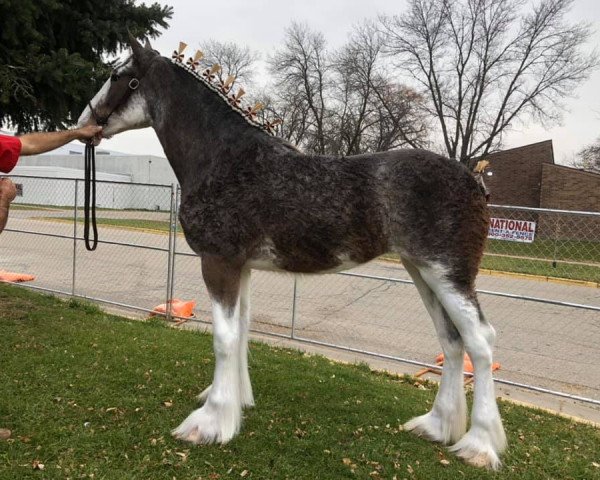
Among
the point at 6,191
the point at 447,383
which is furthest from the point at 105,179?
the point at 447,383

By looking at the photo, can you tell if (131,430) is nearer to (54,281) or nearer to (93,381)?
(93,381)

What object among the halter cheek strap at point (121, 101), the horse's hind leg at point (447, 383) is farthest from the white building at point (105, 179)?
the horse's hind leg at point (447, 383)

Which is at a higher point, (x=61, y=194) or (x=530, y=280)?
(x=61, y=194)

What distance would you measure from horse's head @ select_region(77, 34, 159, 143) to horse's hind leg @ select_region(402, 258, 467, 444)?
219 cm

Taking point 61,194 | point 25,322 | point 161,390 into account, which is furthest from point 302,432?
point 61,194

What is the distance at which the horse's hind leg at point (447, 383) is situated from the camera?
344cm

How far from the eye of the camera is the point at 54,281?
9.99 m

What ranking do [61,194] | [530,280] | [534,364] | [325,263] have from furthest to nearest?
[61,194]
[530,280]
[534,364]
[325,263]

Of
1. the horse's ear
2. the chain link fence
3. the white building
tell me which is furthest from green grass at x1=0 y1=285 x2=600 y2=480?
the white building

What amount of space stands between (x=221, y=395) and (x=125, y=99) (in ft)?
7.19

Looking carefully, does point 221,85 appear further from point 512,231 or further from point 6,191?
point 512,231

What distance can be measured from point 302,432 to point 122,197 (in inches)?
1077

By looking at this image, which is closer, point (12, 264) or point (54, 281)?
point (54, 281)

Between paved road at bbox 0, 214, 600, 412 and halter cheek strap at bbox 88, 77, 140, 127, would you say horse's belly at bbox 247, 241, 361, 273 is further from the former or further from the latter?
halter cheek strap at bbox 88, 77, 140, 127
